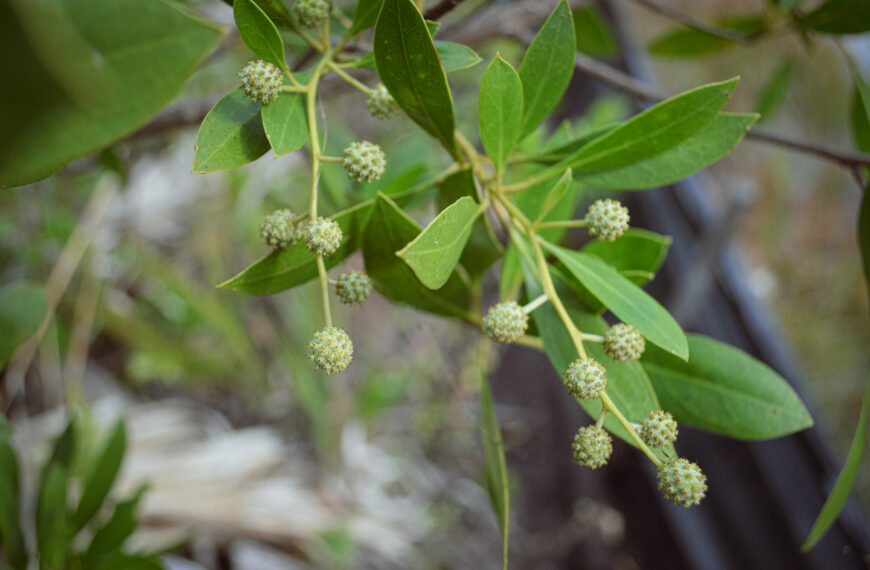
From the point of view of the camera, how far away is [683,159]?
0.36 meters

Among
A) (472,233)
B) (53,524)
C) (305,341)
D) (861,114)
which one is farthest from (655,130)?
(305,341)

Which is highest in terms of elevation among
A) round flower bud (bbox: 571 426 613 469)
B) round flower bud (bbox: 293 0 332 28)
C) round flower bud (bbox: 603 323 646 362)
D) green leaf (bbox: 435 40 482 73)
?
round flower bud (bbox: 293 0 332 28)

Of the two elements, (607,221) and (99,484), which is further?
(99,484)

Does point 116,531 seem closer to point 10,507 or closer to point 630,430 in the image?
point 10,507

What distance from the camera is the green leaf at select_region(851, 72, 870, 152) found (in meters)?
0.49

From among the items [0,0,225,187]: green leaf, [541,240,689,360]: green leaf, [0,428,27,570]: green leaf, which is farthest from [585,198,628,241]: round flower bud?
[0,428,27,570]: green leaf

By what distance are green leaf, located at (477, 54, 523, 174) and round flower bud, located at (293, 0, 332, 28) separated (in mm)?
93

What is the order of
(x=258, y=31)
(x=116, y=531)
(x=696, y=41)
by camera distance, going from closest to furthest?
(x=258, y=31) → (x=116, y=531) → (x=696, y=41)

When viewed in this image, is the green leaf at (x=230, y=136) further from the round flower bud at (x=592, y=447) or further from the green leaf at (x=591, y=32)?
the green leaf at (x=591, y=32)

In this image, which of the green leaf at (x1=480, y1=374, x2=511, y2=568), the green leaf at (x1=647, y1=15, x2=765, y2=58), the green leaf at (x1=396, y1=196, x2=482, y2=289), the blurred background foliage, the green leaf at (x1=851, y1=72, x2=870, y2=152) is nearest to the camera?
the green leaf at (x1=396, y1=196, x2=482, y2=289)

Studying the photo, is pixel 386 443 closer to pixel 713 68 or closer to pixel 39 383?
pixel 39 383

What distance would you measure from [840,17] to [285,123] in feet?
1.53

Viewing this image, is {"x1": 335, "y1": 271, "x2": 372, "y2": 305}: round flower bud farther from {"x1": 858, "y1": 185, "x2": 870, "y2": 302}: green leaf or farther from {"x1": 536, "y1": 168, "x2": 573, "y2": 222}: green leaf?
{"x1": 858, "y1": 185, "x2": 870, "y2": 302}: green leaf

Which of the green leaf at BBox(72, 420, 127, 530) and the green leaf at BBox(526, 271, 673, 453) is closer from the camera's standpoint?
the green leaf at BBox(526, 271, 673, 453)
